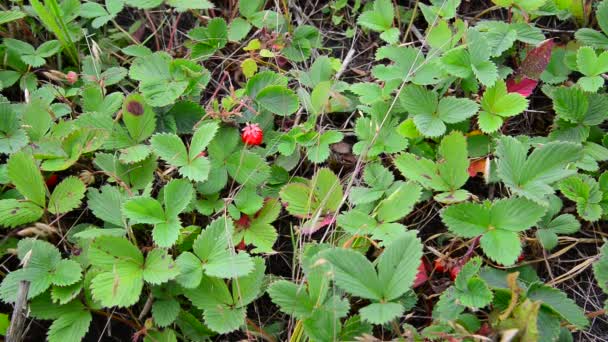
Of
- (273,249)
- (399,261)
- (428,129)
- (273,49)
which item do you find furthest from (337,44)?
(399,261)

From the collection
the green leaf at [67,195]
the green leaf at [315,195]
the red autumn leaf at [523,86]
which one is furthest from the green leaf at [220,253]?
the red autumn leaf at [523,86]

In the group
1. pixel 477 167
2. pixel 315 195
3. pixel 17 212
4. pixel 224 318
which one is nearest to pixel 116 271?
pixel 224 318

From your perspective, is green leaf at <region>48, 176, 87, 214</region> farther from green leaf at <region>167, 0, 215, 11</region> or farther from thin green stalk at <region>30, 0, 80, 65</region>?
green leaf at <region>167, 0, 215, 11</region>

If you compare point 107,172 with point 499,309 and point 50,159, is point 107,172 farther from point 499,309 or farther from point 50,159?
point 499,309

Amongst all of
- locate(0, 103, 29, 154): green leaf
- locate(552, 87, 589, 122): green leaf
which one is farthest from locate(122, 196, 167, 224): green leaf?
locate(552, 87, 589, 122): green leaf

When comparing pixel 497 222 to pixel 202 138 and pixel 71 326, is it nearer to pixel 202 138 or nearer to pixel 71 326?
pixel 202 138

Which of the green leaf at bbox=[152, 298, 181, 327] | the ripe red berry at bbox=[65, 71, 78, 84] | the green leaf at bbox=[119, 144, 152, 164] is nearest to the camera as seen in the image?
the green leaf at bbox=[152, 298, 181, 327]
